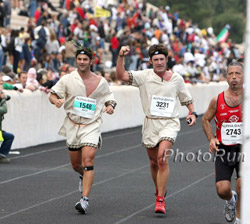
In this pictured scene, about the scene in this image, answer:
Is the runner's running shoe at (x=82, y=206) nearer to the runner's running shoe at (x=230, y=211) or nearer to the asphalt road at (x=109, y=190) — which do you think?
the asphalt road at (x=109, y=190)

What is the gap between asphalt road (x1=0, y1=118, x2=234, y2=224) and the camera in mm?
8781

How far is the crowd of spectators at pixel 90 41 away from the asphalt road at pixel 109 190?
212 cm

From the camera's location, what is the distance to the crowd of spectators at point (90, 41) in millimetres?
23375

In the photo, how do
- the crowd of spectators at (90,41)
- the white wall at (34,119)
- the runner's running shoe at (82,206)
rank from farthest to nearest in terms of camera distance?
the crowd of spectators at (90,41) → the white wall at (34,119) → the runner's running shoe at (82,206)

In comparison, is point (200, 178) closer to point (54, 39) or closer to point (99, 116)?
point (99, 116)

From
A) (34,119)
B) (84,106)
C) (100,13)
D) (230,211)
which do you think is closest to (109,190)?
(84,106)

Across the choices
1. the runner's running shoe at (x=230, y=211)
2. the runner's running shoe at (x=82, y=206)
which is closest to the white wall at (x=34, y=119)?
the runner's running shoe at (x=82, y=206)

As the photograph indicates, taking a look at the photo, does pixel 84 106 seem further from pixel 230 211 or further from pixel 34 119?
pixel 34 119

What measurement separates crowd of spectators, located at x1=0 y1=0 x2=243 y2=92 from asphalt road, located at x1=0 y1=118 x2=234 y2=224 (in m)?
2.12

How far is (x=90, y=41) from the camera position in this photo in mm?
31109

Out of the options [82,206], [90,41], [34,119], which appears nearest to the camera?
[82,206]

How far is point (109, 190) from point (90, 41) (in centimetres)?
2048

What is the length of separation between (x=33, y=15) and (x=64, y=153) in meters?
16.8

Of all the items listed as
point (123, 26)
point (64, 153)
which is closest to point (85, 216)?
point (64, 153)
